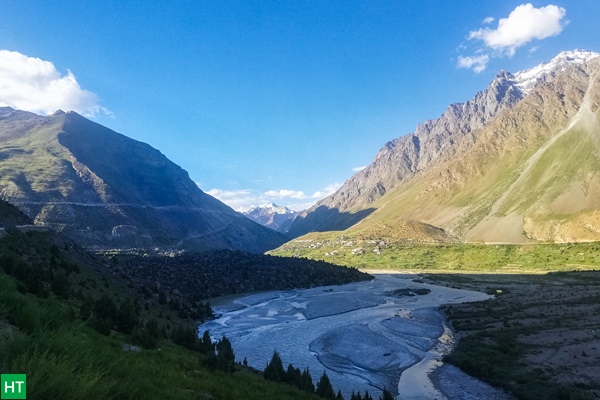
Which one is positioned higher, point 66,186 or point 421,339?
point 66,186

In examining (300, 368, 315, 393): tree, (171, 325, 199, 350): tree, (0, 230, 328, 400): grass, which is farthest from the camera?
A: (171, 325, 199, 350): tree

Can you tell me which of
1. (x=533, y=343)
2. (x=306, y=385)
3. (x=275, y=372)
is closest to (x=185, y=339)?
(x=275, y=372)

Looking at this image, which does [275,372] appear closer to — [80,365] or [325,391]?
Result: [325,391]

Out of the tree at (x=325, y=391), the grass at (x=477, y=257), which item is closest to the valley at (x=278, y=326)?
the tree at (x=325, y=391)

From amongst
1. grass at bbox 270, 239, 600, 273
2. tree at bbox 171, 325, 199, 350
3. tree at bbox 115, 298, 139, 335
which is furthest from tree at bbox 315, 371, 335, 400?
grass at bbox 270, 239, 600, 273

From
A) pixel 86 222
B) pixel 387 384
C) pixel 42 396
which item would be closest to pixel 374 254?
pixel 86 222

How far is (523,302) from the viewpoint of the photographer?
2504 inches

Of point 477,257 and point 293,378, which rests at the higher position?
point 293,378

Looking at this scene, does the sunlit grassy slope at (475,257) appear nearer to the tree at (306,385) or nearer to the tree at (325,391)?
the tree at (325,391)

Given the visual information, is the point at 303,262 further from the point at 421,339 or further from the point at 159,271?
the point at 421,339

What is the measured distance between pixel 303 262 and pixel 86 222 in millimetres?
108732

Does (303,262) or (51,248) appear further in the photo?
(303,262)

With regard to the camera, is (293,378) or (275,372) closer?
(275,372)

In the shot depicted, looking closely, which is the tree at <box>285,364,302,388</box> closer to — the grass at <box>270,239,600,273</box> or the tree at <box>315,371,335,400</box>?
the tree at <box>315,371,335,400</box>
